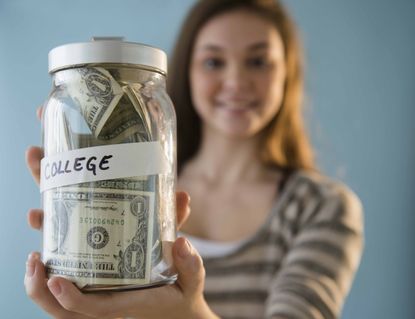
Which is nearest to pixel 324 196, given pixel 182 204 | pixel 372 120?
pixel 182 204

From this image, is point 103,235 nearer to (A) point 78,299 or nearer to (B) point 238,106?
(A) point 78,299

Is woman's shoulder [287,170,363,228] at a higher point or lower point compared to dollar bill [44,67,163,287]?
lower

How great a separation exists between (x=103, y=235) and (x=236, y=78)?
635 mm

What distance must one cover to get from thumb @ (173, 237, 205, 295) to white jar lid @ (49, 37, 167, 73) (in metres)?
0.15

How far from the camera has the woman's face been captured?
98 centimetres

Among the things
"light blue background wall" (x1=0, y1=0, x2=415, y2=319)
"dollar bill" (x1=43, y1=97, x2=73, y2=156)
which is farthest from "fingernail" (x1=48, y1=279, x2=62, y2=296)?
"light blue background wall" (x1=0, y1=0, x2=415, y2=319)

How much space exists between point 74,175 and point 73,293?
0.28ft

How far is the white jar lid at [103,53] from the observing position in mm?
399

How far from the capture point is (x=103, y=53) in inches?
15.7

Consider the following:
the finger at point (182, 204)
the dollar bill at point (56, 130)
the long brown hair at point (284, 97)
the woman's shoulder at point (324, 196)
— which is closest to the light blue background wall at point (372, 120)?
the long brown hair at point (284, 97)

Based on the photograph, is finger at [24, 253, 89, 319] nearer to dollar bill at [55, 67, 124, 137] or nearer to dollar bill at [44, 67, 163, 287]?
dollar bill at [44, 67, 163, 287]

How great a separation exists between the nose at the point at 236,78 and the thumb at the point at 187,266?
57 cm

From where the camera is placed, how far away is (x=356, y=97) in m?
1.52

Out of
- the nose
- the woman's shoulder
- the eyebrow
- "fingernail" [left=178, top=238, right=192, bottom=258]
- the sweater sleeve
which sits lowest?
the sweater sleeve
